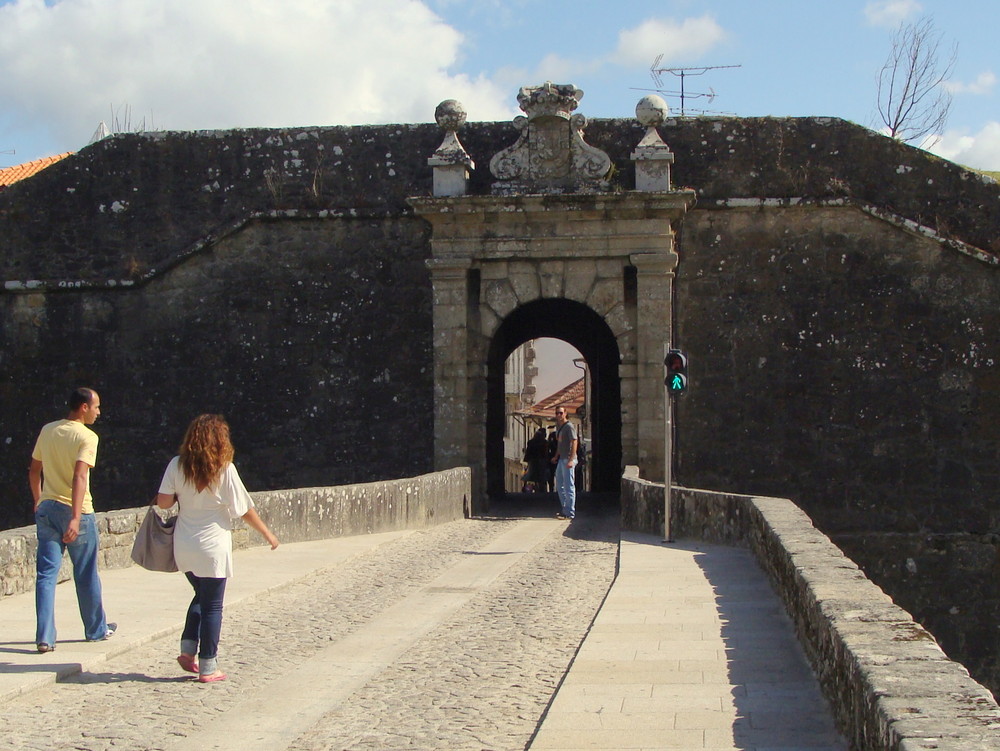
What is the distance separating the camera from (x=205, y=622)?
5.75m

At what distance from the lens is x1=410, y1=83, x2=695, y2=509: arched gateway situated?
49.3 ft

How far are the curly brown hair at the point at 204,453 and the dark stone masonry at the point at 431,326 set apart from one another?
10.1 metres

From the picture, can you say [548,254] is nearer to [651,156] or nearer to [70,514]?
[651,156]

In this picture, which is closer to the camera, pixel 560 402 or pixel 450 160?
pixel 450 160

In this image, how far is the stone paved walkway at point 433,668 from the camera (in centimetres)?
481

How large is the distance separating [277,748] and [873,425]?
39.2 ft

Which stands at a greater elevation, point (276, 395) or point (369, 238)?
point (369, 238)

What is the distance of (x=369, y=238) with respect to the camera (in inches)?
639

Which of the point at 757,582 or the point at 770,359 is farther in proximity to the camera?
the point at 770,359

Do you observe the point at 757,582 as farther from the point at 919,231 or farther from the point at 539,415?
the point at 539,415

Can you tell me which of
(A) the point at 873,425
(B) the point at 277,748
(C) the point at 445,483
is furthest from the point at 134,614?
(A) the point at 873,425

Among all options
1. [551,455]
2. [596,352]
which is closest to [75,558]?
[551,455]

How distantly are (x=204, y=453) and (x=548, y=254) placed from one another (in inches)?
384

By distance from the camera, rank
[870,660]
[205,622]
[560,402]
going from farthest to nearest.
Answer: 1. [560,402]
2. [205,622]
3. [870,660]
